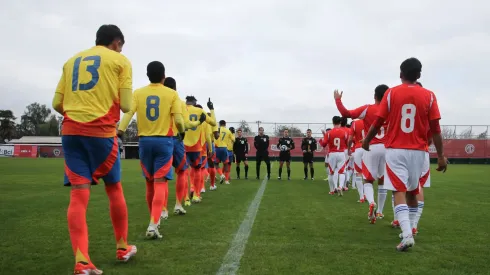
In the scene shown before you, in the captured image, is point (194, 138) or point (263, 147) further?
point (263, 147)

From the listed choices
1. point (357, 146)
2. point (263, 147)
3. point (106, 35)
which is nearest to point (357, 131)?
point (357, 146)

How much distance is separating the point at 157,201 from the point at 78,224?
1.85 metres

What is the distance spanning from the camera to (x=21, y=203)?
28.0 ft

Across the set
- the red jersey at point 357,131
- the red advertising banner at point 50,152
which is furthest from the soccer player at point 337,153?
the red advertising banner at point 50,152

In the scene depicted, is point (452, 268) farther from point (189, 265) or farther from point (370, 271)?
point (189, 265)

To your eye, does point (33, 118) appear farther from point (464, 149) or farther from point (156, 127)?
point (156, 127)

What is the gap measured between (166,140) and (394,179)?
2964mm

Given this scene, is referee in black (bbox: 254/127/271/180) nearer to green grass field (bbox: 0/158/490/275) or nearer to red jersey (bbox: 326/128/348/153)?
red jersey (bbox: 326/128/348/153)

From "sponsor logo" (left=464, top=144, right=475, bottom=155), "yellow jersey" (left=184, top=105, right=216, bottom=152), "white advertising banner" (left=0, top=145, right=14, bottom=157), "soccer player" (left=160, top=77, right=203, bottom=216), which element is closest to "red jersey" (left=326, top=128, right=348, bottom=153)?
"yellow jersey" (left=184, top=105, right=216, bottom=152)

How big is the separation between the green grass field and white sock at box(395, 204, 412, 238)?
0.23 m

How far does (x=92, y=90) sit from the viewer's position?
3553mm

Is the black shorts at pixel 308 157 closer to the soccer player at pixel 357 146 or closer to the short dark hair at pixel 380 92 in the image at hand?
the soccer player at pixel 357 146

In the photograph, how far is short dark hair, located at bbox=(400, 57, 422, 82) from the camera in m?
4.82

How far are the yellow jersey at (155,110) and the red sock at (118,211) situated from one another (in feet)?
5.49
